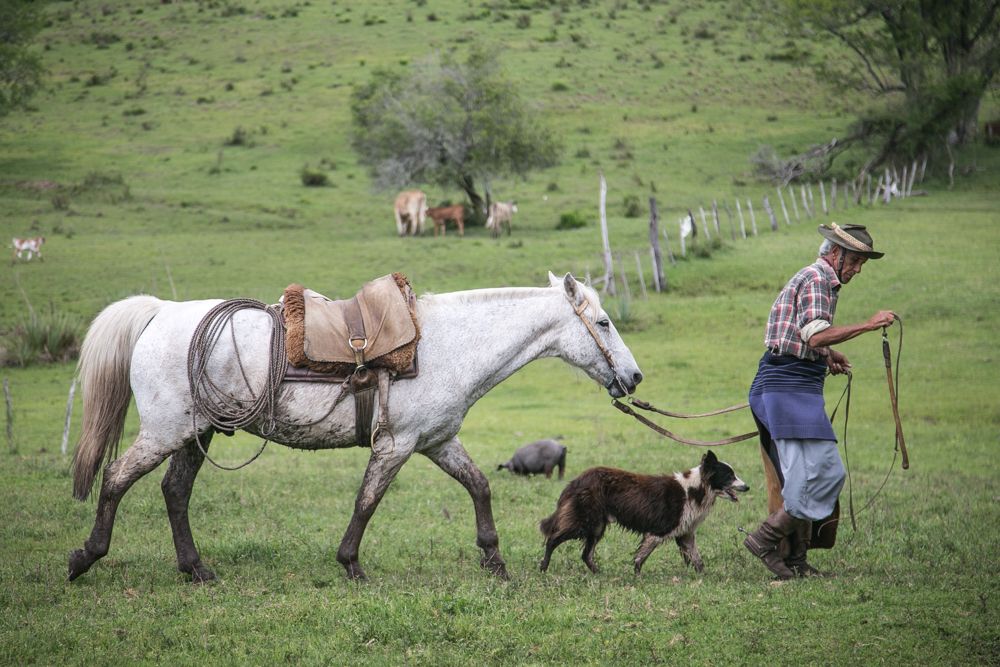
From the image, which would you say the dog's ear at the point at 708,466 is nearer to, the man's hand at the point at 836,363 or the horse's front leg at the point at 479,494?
the man's hand at the point at 836,363

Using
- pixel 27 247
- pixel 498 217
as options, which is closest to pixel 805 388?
pixel 27 247

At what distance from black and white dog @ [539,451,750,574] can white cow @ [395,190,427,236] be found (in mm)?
26497

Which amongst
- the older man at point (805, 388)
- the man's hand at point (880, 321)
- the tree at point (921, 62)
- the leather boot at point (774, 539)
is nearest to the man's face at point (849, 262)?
the older man at point (805, 388)

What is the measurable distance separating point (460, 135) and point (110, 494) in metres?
30.1

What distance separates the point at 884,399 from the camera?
1834cm

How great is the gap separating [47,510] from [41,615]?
368 cm

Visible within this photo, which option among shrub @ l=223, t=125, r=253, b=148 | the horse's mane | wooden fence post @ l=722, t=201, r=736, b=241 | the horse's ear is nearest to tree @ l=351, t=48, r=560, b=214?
wooden fence post @ l=722, t=201, r=736, b=241

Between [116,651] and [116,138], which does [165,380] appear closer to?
[116,651]

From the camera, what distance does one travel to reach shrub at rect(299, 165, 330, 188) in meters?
40.0

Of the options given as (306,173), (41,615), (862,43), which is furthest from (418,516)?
(862,43)

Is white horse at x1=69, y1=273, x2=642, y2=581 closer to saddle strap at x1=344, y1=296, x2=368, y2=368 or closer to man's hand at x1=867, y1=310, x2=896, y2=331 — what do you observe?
saddle strap at x1=344, y1=296, x2=368, y2=368

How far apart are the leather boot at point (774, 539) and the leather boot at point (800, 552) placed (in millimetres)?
84

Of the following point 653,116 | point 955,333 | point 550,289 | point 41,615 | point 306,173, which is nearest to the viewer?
point 41,615

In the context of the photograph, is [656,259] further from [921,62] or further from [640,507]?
[921,62]
